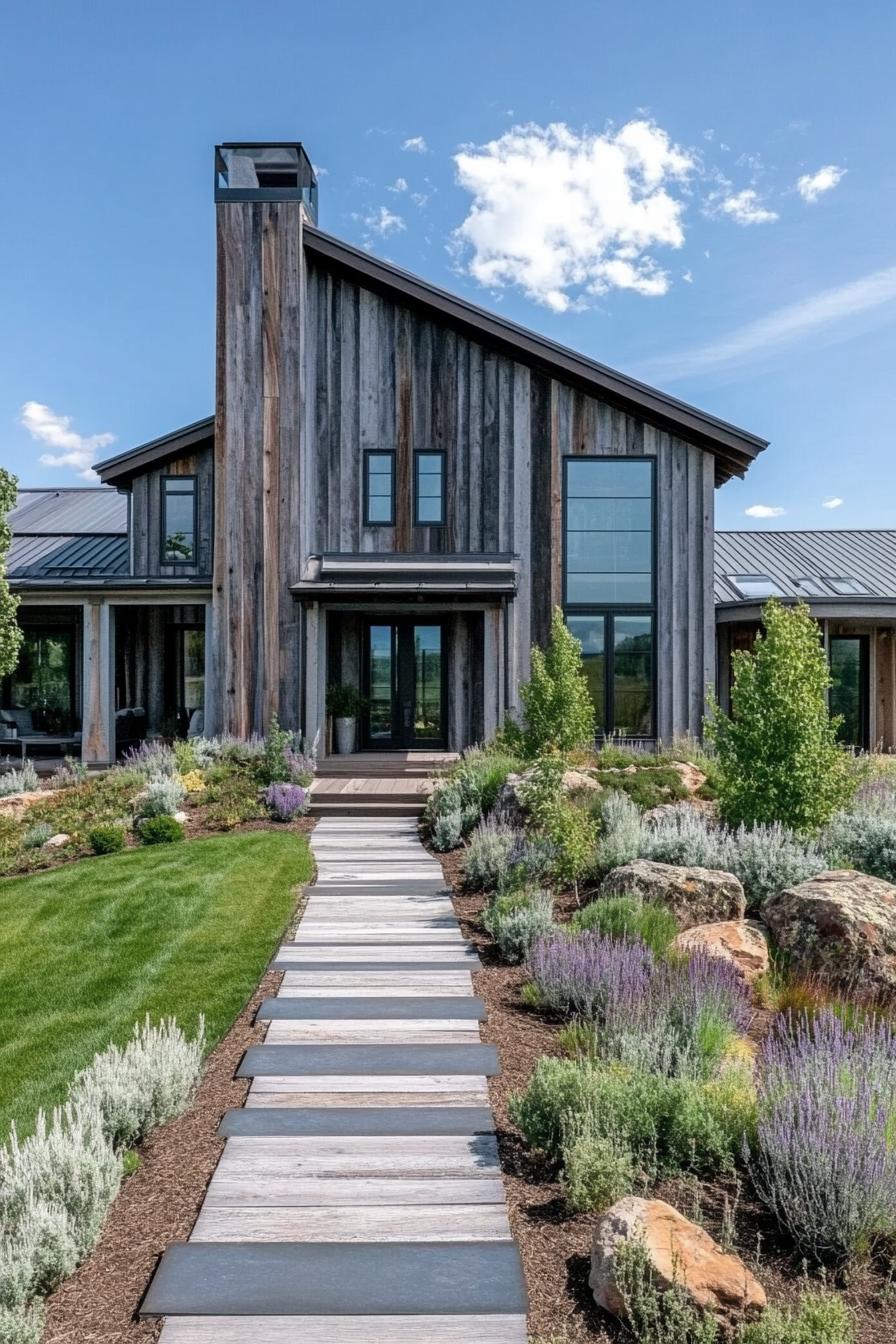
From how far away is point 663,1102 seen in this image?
323 cm

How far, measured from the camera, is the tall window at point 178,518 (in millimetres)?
15547

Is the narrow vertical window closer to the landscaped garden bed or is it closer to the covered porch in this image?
the covered porch

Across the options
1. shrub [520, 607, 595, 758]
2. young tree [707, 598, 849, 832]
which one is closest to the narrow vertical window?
shrub [520, 607, 595, 758]

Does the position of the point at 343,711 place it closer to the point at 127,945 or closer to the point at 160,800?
the point at 160,800

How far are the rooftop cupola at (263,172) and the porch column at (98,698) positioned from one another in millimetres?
7436

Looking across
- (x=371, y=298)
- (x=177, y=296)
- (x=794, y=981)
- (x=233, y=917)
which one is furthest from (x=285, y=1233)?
(x=177, y=296)

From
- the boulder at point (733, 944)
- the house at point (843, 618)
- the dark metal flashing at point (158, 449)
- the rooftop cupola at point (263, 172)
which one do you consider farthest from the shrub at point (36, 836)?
the house at point (843, 618)

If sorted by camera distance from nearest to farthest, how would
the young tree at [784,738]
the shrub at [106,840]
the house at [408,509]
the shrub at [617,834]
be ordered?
the shrub at [617,834]
the young tree at [784,738]
the shrub at [106,840]
the house at [408,509]

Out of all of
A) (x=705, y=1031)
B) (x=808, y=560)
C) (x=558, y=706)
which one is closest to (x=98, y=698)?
(x=558, y=706)

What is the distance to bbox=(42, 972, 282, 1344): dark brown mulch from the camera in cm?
253

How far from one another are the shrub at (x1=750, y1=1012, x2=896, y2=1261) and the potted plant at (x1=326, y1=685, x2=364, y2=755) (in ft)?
35.7

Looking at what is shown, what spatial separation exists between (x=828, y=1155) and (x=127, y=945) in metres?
5.19

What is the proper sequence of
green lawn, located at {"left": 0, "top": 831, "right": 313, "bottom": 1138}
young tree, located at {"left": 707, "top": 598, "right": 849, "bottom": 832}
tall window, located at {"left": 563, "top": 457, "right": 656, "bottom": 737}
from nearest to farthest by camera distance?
green lawn, located at {"left": 0, "top": 831, "right": 313, "bottom": 1138}
young tree, located at {"left": 707, "top": 598, "right": 849, "bottom": 832}
tall window, located at {"left": 563, "top": 457, "right": 656, "bottom": 737}

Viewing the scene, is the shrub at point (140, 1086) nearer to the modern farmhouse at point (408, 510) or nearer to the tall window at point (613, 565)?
the modern farmhouse at point (408, 510)
